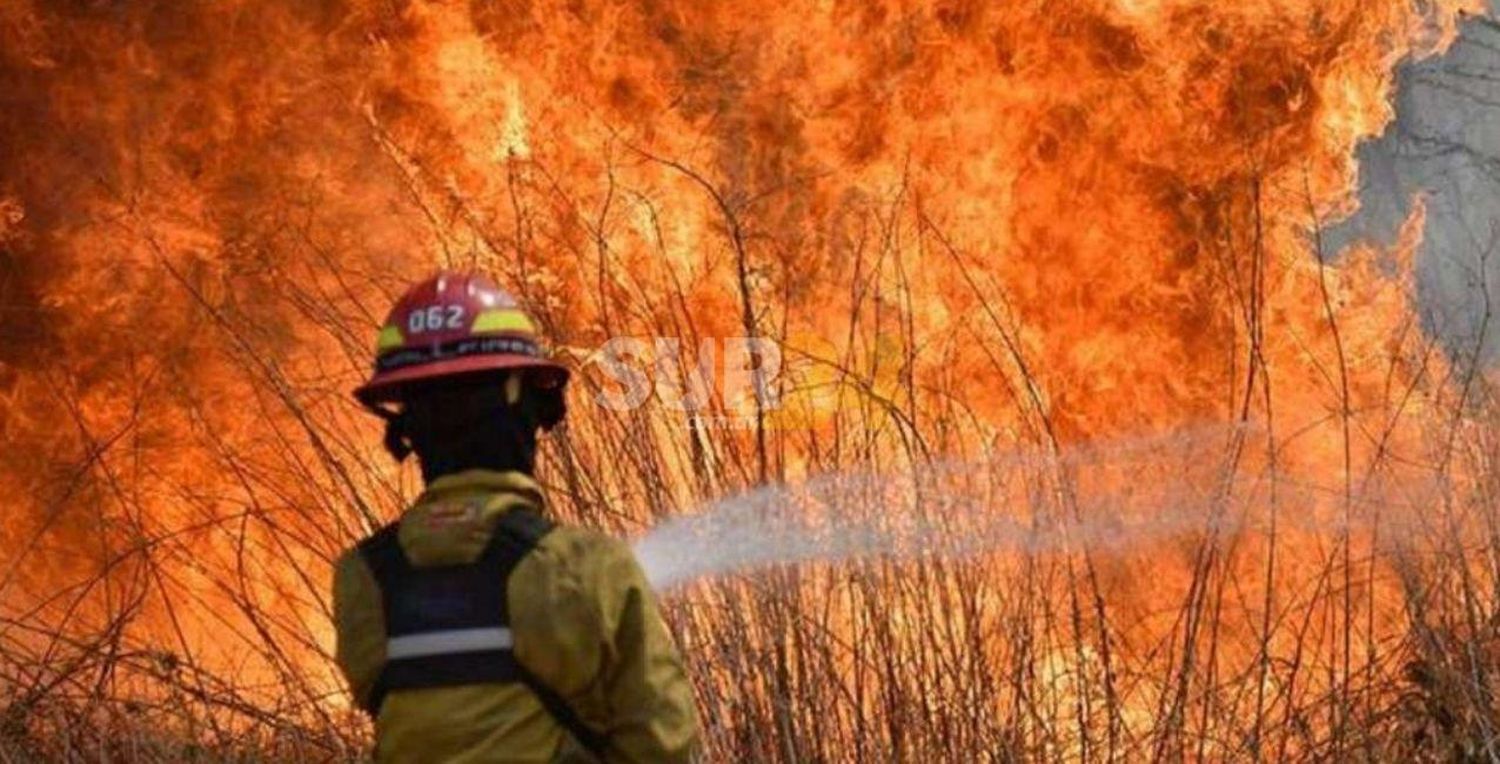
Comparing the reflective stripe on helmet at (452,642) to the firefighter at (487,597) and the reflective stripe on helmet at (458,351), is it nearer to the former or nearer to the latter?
the firefighter at (487,597)

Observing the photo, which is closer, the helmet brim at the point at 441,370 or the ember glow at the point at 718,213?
the helmet brim at the point at 441,370

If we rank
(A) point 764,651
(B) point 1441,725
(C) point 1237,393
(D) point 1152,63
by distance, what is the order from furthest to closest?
(C) point 1237,393, (D) point 1152,63, (B) point 1441,725, (A) point 764,651

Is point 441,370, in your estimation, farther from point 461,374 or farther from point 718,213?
point 718,213

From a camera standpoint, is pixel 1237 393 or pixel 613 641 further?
pixel 1237 393

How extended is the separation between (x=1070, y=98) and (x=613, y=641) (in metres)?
6.24

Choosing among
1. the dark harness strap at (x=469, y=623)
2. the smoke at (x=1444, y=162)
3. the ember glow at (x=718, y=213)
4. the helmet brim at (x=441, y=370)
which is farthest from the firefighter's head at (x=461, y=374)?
the smoke at (x=1444, y=162)

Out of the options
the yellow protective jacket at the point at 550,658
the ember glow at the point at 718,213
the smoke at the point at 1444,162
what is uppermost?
the smoke at the point at 1444,162

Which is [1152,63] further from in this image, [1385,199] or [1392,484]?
[1385,199]

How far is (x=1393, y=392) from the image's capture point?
10492mm

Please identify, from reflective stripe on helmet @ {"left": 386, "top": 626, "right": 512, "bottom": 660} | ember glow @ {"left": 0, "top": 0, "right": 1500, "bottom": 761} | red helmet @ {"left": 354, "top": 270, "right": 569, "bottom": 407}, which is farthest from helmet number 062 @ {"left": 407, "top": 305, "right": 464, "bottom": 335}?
ember glow @ {"left": 0, "top": 0, "right": 1500, "bottom": 761}

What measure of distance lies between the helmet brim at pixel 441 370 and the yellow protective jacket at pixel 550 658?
6.9 inches

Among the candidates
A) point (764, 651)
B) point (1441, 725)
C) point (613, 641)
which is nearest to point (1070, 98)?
point (1441, 725)

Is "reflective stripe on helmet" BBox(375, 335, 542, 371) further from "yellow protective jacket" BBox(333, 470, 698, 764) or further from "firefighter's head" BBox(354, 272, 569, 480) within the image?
"yellow protective jacket" BBox(333, 470, 698, 764)

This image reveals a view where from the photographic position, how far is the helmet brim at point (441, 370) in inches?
150
